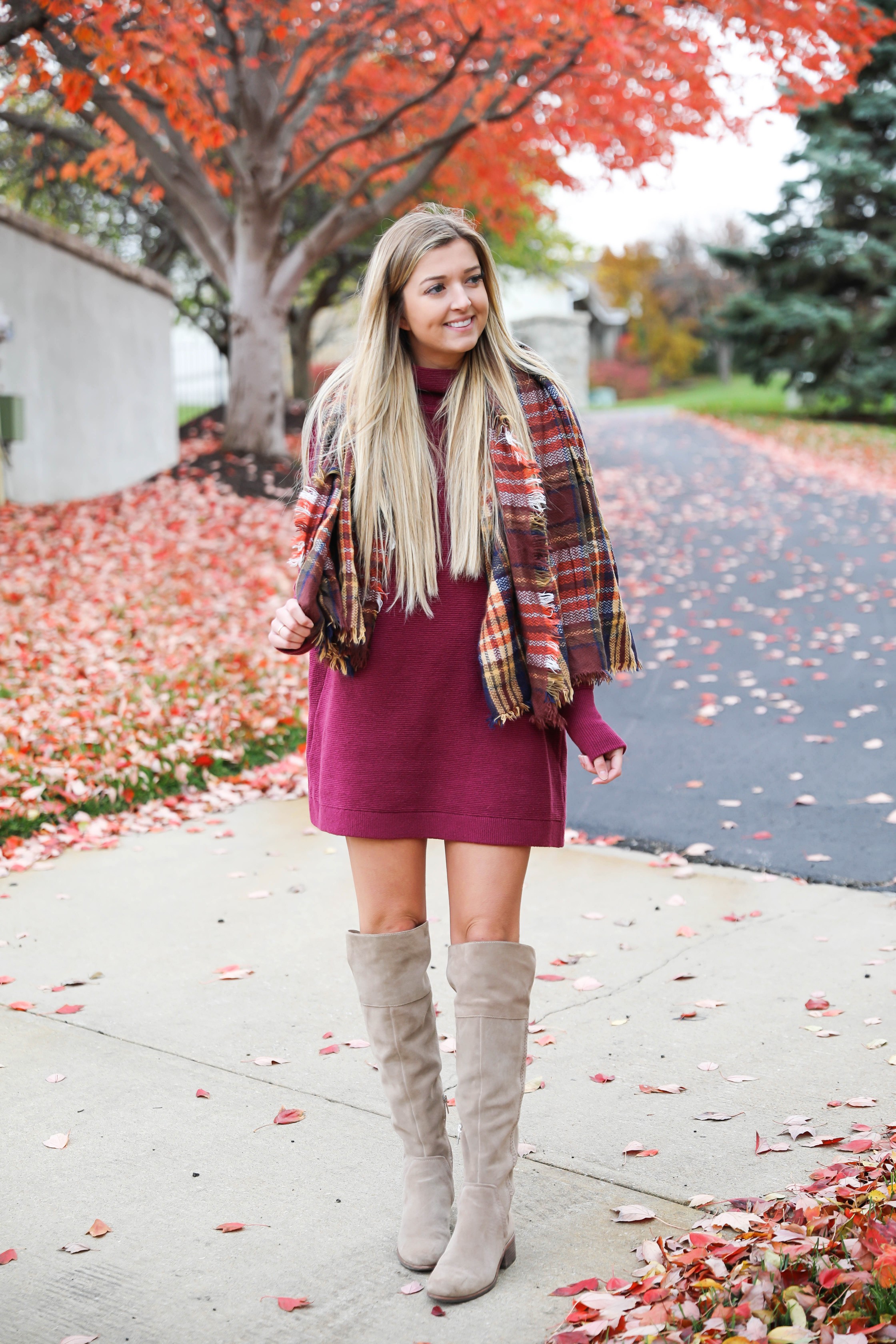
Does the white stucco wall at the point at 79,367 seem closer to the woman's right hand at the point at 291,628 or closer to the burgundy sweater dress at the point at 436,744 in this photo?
the woman's right hand at the point at 291,628

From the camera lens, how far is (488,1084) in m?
2.44

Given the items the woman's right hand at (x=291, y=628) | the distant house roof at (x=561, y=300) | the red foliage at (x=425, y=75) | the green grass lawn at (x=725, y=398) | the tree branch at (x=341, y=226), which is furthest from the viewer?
the distant house roof at (x=561, y=300)

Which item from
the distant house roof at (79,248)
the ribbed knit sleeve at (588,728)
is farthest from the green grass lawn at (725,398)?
the ribbed knit sleeve at (588,728)

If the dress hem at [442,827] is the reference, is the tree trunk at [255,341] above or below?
above

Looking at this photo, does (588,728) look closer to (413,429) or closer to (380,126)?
(413,429)

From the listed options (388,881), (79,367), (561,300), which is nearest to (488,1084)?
Result: (388,881)

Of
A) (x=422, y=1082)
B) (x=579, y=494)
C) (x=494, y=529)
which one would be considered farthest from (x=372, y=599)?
(x=422, y=1082)

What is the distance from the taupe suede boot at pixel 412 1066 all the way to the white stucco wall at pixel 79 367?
33.1 feet

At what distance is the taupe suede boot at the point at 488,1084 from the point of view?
2412mm

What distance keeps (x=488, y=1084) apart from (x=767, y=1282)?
1.95 ft

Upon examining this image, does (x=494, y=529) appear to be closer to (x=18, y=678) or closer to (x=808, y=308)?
(x=18, y=678)

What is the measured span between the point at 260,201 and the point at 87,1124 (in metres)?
11.7

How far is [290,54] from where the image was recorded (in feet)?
42.7

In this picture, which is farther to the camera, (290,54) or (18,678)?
(290,54)
